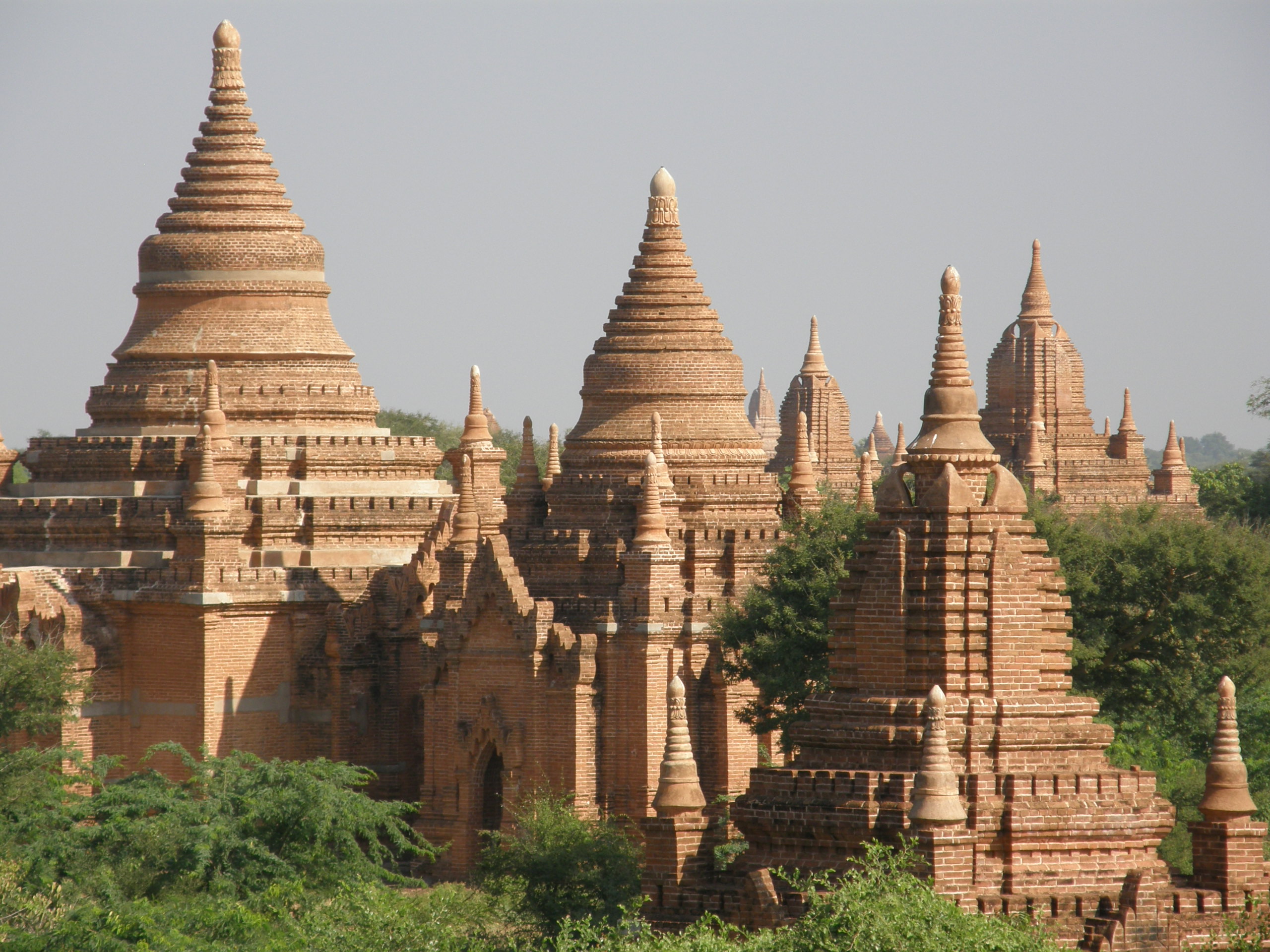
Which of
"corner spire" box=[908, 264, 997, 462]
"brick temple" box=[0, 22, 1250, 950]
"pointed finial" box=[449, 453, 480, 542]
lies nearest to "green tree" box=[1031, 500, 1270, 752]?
"brick temple" box=[0, 22, 1250, 950]

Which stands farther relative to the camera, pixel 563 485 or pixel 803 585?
pixel 563 485

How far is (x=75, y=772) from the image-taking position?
4269cm

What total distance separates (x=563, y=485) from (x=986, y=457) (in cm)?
2119

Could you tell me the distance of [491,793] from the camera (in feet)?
139

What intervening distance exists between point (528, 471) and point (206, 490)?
5684mm

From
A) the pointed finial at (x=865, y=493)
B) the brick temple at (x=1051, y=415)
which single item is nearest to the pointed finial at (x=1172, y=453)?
the brick temple at (x=1051, y=415)

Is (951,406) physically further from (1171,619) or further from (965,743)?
(1171,619)

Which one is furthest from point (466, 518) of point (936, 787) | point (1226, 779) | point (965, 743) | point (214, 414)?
point (936, 787)

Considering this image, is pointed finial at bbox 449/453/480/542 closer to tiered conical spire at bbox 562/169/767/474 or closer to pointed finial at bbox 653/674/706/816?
tiered conical spire at bbox 562/169/767/474

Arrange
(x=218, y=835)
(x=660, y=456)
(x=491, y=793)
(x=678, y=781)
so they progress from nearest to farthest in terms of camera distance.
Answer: (x=678, y=781) < (x=218, y=835) < (x=491, y=793) < (x=660, y=456)

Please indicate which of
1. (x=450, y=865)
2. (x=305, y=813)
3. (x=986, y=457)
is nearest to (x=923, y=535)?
(x=986, y=457)

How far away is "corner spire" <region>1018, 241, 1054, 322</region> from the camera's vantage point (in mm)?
A: 84812

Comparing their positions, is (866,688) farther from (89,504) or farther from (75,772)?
(89,504)

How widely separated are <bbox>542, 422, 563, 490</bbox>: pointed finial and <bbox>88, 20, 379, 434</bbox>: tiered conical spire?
3161 millimetres
